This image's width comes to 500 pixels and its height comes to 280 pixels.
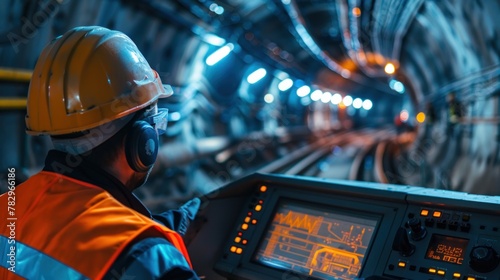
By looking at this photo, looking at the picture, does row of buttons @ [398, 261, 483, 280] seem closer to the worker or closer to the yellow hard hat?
the worker

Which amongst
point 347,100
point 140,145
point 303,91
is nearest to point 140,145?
point 140,145

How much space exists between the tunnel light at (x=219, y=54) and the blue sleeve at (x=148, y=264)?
12085 mm

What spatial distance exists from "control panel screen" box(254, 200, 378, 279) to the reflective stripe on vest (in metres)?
1.16

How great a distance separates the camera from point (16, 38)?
24.0 feet

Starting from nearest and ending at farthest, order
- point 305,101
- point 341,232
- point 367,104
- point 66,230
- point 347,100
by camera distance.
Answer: point 66,230 < point 341,232 < point 305,101 < point 347,100 < point 367,104

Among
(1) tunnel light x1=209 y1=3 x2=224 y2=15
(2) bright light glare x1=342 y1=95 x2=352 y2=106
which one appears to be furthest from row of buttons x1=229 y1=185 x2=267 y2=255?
(2) bright light glare x1=342 y1=95 x2=352 y2=106

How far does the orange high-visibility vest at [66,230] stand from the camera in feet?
6.74

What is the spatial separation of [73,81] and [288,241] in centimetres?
125

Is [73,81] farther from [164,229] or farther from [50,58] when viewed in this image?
[164,229]

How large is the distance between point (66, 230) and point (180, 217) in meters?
0.96

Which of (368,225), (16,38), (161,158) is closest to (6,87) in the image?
(16,38)

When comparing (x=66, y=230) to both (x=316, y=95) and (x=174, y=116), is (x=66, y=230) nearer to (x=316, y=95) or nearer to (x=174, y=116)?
(x=174, y=116)

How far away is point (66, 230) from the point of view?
2152mm

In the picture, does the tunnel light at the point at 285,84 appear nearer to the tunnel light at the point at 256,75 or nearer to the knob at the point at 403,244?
the tunnel light at the point at 256,75
